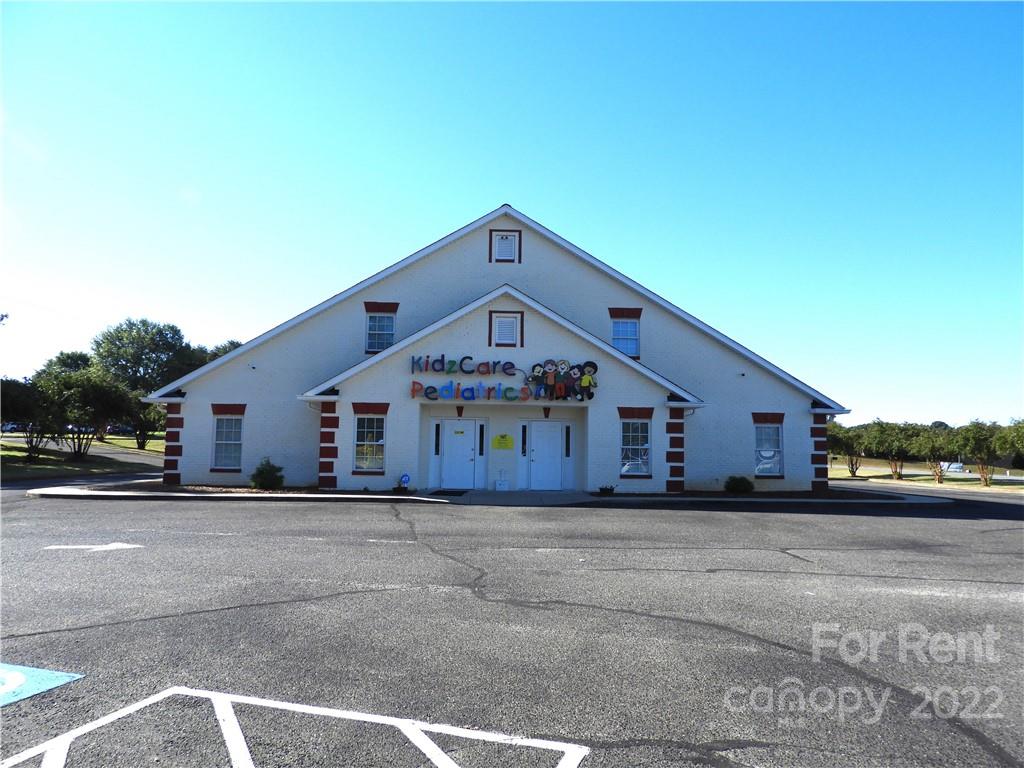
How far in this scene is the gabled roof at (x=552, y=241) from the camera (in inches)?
902

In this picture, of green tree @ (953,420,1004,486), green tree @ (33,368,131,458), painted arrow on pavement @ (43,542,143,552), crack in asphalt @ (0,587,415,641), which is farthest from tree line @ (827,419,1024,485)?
green tree @ (33,368,131,458)

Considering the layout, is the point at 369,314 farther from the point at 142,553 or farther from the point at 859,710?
the point at 859,710

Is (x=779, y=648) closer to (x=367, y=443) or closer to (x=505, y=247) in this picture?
(x=367, y=443)

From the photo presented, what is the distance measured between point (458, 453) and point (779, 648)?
16.4 m

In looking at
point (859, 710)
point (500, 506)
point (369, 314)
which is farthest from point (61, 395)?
point (859, 710)

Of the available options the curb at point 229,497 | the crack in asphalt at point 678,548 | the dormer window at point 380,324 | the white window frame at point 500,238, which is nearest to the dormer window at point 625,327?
the white window frame at point 500,238

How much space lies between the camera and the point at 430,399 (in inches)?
824

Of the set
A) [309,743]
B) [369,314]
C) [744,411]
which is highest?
[369,314]

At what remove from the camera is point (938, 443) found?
4206 centimetres

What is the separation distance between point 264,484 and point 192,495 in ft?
8.18

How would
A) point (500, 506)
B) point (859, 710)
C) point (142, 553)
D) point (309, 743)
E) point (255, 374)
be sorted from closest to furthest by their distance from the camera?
point (309, 743), point (859, 710), point (142, 553), point (500, 506), point (255, 374)

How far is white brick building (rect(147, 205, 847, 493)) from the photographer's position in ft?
69.1

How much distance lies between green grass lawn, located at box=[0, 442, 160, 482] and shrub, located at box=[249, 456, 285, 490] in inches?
504

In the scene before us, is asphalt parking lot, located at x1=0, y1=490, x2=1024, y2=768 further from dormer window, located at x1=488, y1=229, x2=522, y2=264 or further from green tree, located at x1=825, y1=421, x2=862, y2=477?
green tree, located at x1=825, y1=421, x2=862, y2=477
